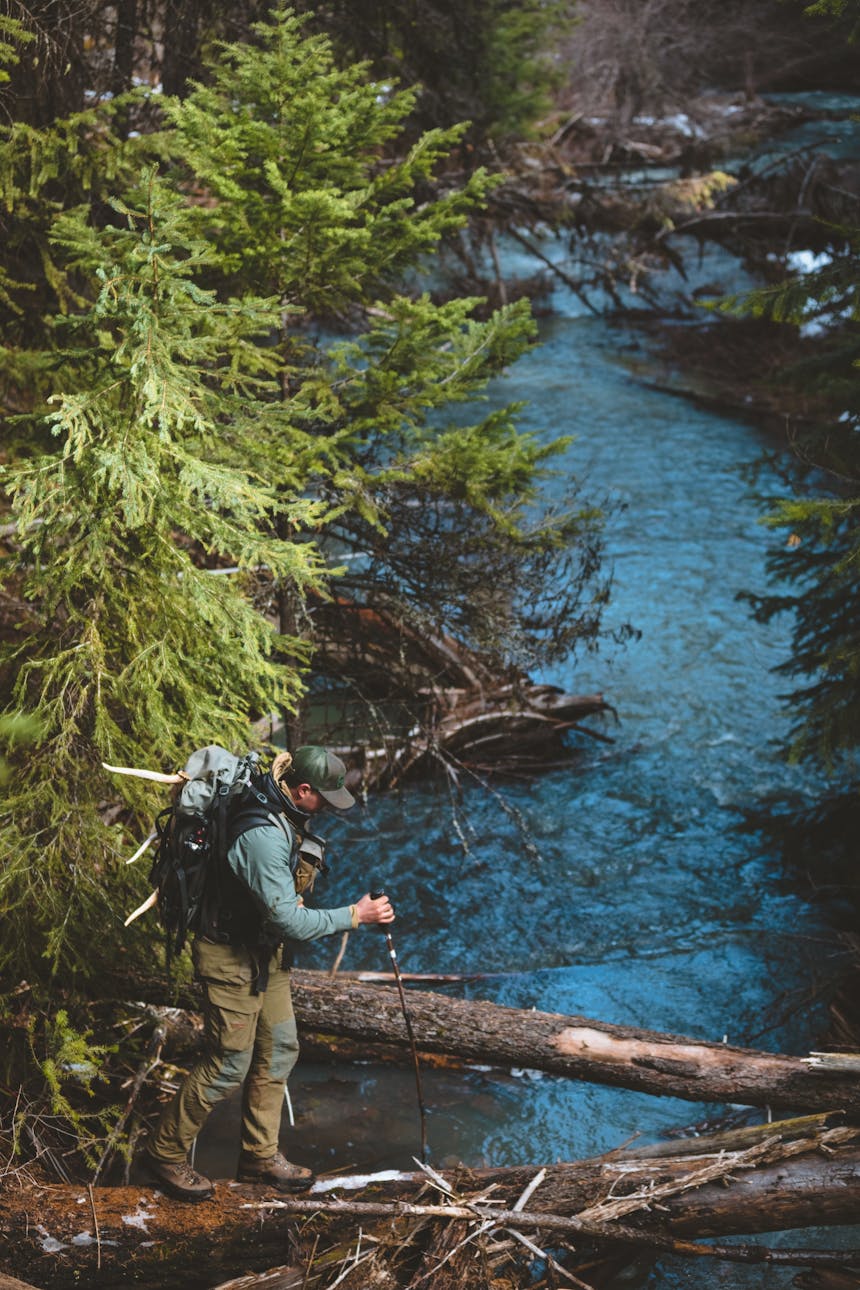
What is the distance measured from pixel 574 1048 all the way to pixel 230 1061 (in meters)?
1.85

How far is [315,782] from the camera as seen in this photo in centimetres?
489

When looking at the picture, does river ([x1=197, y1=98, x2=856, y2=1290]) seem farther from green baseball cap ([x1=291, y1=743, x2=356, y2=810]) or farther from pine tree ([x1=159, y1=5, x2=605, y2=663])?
green baseball cap ([x1=291, y1=743, x2=356, y2=810])

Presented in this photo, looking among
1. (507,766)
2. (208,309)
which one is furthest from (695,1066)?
(507,766)

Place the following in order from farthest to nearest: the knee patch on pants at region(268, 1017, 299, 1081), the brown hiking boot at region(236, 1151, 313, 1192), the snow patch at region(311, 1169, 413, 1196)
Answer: the knee patch on pants at region(268, 1017, 299, 1081), the brown hiking boot at region(236, 1151, 313, 1192), the snow patch at region(311, 1169, 413, 1196)

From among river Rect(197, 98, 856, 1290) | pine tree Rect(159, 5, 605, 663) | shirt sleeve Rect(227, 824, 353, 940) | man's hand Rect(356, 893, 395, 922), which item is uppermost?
pine tree Rect(159, 5, 605, 663)

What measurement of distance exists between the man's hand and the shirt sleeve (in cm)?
28

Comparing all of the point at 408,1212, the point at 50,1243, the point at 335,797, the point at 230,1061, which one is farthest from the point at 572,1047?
the point at 50,1243

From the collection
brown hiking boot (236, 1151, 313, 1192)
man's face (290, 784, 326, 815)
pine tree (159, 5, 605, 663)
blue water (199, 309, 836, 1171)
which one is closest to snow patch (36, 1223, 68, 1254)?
brown hiking boot (236, 1151, 313, 1192)

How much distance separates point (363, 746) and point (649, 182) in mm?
14558

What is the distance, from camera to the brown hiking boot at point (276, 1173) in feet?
16.6

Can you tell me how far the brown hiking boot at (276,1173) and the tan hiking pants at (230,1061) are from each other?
1.5 inches

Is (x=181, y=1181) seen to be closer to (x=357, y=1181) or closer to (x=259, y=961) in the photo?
(x=357, y=1181)

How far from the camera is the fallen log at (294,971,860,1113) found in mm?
5461

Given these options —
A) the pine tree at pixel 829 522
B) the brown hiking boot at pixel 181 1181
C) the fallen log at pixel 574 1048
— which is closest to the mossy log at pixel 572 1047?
the fallen log at pixel 574 1048
